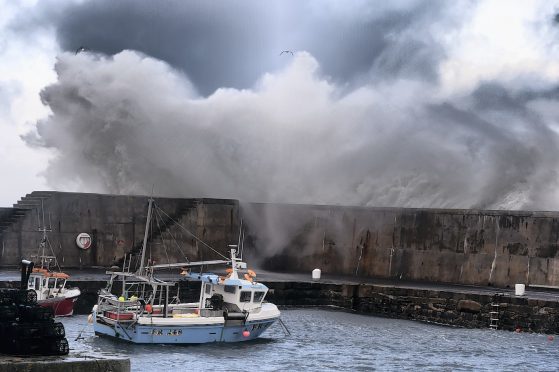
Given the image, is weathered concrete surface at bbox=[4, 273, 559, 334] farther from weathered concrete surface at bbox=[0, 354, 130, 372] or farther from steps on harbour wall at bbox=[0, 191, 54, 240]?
weathered concrete surface at bbox=[0, 354, 130, 372]

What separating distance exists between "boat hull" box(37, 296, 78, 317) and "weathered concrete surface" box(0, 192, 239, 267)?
17.3ft

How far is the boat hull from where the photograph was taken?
29.3 meters

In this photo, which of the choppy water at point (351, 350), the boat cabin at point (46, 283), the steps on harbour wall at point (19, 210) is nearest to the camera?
the choppy water at point (351, 350)

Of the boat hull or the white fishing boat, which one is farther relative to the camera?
the boat hull

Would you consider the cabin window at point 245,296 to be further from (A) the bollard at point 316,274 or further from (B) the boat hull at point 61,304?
(A) the bollard at point 316,274

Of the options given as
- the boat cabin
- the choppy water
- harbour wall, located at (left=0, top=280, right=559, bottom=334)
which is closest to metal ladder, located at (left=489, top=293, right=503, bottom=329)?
harbour wall, located at (left=0, top=280, right=559, bottom=334)

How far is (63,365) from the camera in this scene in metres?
16.2

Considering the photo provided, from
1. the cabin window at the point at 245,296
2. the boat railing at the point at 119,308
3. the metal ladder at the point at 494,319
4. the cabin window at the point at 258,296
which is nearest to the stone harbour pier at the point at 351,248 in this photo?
the metal ladder at the point at 494,319

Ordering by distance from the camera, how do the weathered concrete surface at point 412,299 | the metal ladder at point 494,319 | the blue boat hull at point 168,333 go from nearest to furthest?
the blue boat hull at point 168,333 → the weathered concrete surface at point 412,299 → the metal ladder at point 494,319

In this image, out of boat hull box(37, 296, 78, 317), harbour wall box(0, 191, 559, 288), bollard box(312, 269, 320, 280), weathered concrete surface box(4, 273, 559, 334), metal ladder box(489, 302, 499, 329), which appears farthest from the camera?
bollard box(312, 269, 320, 280)

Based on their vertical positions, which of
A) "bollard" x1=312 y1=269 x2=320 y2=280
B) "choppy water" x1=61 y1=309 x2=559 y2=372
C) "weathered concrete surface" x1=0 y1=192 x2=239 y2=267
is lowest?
"choppy water" x1=61 y1=309 x2=559 y2=372

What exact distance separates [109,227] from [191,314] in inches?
387

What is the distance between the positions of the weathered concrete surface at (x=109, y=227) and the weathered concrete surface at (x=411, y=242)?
223 cm

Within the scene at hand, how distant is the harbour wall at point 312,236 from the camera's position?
34406mm
